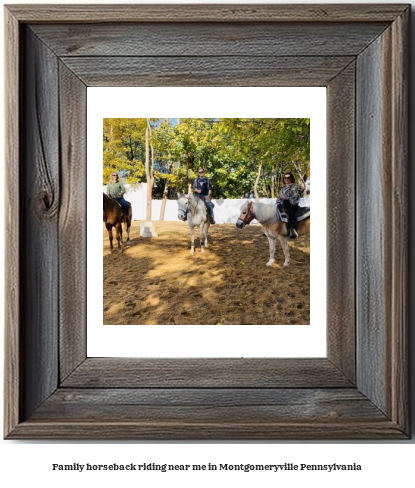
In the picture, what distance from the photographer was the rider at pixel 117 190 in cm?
93

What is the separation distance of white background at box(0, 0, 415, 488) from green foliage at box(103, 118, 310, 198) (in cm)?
25

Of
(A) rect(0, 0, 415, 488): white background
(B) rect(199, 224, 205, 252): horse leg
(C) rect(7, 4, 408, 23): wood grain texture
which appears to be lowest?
(A) rect(0, 0, 415, 488): white background

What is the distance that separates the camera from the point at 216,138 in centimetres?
93

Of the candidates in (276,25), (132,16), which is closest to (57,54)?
(132,16)

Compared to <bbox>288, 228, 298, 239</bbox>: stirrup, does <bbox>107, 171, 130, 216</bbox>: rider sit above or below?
above

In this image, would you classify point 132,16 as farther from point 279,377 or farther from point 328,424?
point 328,424

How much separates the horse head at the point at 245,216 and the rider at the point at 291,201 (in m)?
0.06

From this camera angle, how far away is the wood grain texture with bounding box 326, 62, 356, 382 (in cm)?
92

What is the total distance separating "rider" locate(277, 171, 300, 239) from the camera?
0.94 m

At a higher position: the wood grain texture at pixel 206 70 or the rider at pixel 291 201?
the wood grain texture at pixel 206 70

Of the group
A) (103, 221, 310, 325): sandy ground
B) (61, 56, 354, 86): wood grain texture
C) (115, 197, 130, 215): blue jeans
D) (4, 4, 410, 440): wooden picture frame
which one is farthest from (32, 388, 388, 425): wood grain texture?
(61, 56, 354, 86): wood grain texture

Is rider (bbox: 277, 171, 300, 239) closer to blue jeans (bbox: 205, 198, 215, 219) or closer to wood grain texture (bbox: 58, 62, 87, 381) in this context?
blue jeans (bbox: 205, 198, 215, 219)
